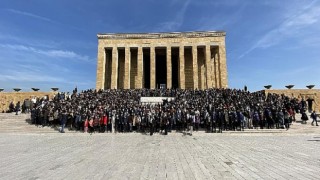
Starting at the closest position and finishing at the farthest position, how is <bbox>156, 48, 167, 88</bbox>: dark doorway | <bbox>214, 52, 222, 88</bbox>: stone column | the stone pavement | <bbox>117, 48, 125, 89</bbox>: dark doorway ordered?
the stone pavement
<bbox>214, 52, 222, 88</bbox>: stone column
<bbox>117, 48, 125, 89</bbox>: dark doorway
<bbox>156, 48, 167, 88</bbox>: dark doorway

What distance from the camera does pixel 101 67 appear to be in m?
37.7

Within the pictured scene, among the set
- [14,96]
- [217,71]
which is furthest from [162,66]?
[14,96]

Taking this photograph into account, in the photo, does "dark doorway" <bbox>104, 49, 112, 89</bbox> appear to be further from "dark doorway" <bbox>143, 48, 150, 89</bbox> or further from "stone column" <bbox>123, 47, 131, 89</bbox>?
"dark doorway" <bbox>143, 48, 150, 89</bbox>

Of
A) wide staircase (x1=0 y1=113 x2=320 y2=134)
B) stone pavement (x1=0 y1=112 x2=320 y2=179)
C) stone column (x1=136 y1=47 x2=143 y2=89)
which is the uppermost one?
stone column (x1=136 y1=47 x2=143 y2=89)

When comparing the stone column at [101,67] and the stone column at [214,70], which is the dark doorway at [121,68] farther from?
the stone column at [214,70]

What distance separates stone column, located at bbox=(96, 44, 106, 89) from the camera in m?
37.2

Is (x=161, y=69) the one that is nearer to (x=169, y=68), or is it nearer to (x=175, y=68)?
(x=175, y=68)

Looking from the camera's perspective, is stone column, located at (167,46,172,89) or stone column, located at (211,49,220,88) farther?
stone column, located at (211,49,220,88)

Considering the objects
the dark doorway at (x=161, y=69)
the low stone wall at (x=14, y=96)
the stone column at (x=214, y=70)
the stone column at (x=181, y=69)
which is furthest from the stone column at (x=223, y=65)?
the low stone wall at (x=14, y=96)

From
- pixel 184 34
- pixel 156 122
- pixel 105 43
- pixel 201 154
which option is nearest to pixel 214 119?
pixel 156 122

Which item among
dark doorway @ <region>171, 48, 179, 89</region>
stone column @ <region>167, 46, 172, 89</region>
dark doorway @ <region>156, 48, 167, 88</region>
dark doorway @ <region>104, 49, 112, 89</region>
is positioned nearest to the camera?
stone column @ <region>167, 46, 172, 89</region>

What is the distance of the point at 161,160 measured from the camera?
25.5ft

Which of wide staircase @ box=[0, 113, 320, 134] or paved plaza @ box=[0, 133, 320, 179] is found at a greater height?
wide staircase @ box=[0, 113, 320, 134]

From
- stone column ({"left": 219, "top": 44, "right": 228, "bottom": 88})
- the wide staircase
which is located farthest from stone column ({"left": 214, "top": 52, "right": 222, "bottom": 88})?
the wide staircase
